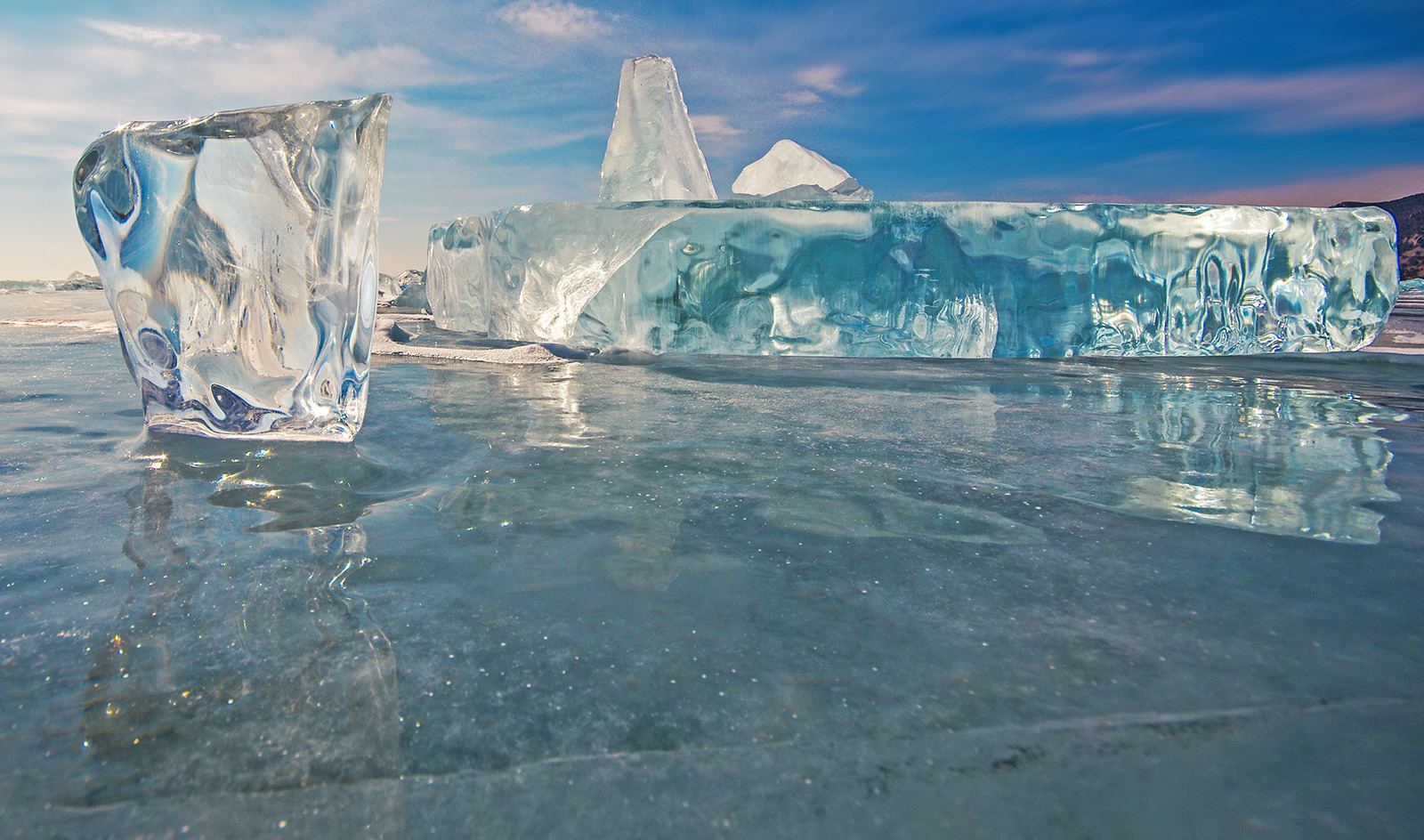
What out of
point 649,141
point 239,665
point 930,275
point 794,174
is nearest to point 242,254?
point 239,665

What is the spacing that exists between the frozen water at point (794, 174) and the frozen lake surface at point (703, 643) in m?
3.81

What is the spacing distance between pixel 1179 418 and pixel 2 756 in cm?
205

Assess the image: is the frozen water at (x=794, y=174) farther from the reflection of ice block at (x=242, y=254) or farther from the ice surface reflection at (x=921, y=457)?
the reflection of ice block at (x=242, y=254)

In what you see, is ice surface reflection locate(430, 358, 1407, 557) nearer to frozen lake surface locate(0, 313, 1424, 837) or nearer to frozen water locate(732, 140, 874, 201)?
frozen lake surface locate(0, 313, 1424, 837)

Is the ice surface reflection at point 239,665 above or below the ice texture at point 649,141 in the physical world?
below

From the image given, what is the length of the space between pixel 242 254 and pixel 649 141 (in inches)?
114

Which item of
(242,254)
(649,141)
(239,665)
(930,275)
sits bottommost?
(239,665)

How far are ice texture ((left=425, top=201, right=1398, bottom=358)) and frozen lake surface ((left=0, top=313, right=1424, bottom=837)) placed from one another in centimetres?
183

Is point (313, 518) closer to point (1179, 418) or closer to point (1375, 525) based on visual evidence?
point (1375, 525)

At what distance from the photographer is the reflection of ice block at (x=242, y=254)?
1.33 meters

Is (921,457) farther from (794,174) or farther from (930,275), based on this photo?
(794,174)

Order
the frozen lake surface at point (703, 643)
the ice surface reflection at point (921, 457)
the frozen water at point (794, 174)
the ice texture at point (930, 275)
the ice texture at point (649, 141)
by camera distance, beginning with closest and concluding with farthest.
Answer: the frozen lake surface at point (703, 643)
the ice surface reflection at point (921, 457)
the ice texture at point (930, 275)
the ice texture at point (649, 141)
the frozen water at point (794, 174)

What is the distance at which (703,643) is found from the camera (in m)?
0.62

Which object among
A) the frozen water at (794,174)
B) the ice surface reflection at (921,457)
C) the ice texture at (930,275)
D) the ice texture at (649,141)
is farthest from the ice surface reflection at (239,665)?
the frozen water at (794,174)
